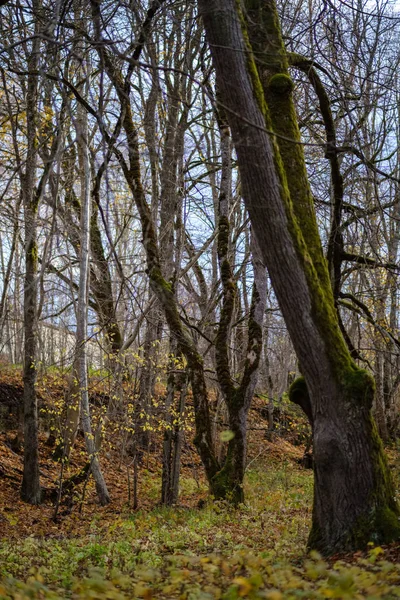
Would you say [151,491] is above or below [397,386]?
below

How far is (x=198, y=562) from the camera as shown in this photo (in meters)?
4.49

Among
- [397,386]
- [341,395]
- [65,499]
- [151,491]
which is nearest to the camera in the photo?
[341,395]

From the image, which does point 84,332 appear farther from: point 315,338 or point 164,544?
point 315,338

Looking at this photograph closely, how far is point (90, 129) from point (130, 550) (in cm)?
984

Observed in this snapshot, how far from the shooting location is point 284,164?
19.9 ft

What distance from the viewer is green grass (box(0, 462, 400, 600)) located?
3.41 meters

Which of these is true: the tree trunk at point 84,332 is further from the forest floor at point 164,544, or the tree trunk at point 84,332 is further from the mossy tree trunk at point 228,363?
the mossy tree trunk at point 228,363

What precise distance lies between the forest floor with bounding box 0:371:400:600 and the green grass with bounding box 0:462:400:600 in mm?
14

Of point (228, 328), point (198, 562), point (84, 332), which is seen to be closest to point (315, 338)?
point (198, 562)

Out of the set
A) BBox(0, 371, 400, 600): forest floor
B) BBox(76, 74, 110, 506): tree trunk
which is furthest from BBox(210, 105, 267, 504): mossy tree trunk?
BBox(76, 74, 110, 506): tree trunk

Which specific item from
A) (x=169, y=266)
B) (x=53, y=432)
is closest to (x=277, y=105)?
(x=169, y=266)

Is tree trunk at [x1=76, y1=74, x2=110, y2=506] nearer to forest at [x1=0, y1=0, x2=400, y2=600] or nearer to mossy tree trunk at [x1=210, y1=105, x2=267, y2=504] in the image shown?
forest at [x1=0, y1=0, x2=400, y2=600]

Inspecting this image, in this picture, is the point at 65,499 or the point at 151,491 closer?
the point at 65,499

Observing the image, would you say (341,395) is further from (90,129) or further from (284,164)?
(90,129)
